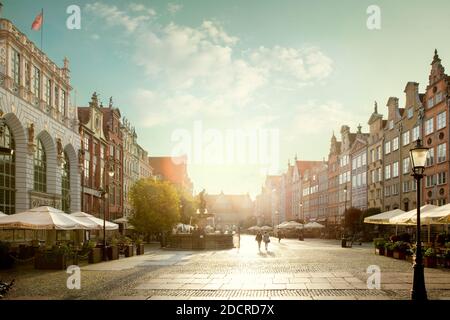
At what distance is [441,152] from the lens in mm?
44906

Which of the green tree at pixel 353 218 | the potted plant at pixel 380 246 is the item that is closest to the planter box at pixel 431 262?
the potted plant at pixel 380 246

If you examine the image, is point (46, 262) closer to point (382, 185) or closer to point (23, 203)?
point (23, 203)

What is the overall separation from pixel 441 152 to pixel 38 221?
115ft

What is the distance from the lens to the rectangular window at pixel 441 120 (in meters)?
44.7

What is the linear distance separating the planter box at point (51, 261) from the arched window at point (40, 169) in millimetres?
15308

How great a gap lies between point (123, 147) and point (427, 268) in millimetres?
51232

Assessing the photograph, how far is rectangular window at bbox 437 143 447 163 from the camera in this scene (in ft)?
144

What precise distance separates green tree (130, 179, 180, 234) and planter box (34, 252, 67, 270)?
29072 mm

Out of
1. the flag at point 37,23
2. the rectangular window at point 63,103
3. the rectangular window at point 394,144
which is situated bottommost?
the rectangular window at point 394,144

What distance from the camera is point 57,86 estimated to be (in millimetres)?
41781

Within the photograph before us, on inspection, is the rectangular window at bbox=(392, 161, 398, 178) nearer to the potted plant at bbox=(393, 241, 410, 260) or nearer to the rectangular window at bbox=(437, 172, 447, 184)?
the rectangular window at bbox=(437, 172, 447, 184)

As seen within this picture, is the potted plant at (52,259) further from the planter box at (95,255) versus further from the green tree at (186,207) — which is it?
the green tree at (186,207)
